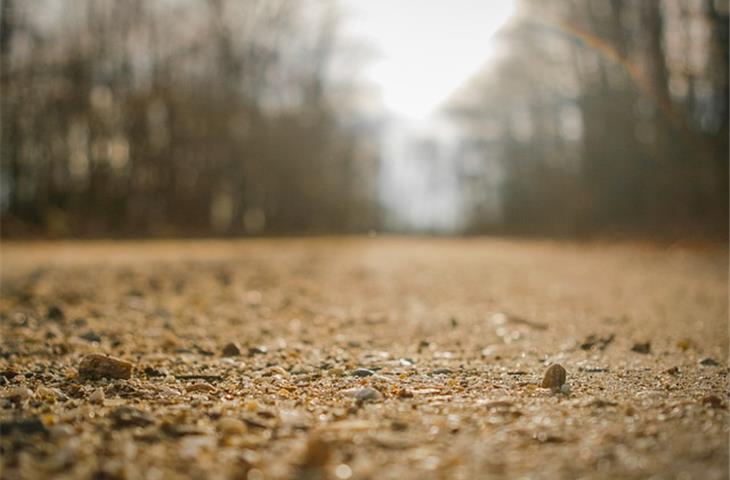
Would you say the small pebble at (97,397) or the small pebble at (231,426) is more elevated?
the small pebble at (231,426)

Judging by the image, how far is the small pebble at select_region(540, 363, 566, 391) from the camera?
2209 millimetres

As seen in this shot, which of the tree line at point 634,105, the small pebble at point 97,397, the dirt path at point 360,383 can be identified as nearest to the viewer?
the dirt path at point 360,383

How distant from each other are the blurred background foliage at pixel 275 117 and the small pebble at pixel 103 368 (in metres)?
12.3

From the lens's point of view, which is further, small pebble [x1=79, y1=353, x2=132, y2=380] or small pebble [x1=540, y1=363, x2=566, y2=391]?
small pebble [x1=79, y1=353, x2=132, y2=380]

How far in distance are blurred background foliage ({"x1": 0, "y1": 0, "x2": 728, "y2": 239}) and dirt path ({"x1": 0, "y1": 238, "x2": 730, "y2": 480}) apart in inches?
385

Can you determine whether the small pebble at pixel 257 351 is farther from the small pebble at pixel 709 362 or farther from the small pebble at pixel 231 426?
the small pebble at pixel 709 362

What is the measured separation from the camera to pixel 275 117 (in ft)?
84.5

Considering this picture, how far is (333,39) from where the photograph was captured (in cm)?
2855

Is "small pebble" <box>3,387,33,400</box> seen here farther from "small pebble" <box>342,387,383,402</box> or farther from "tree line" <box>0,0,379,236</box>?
"tree line" <box>0,0,379,236</box>

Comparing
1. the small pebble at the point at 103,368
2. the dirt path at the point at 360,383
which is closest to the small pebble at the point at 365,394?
the dirt path at the point at 360,383

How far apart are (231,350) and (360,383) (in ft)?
3.17

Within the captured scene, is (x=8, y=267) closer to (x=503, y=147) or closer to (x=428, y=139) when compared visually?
(x=503, y=147)

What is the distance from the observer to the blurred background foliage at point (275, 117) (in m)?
16.2

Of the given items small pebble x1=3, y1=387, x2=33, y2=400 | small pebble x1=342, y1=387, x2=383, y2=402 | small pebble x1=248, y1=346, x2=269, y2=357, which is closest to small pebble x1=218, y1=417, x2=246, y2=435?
small pebble x1=342, y1=387, x2=383, y2=402
